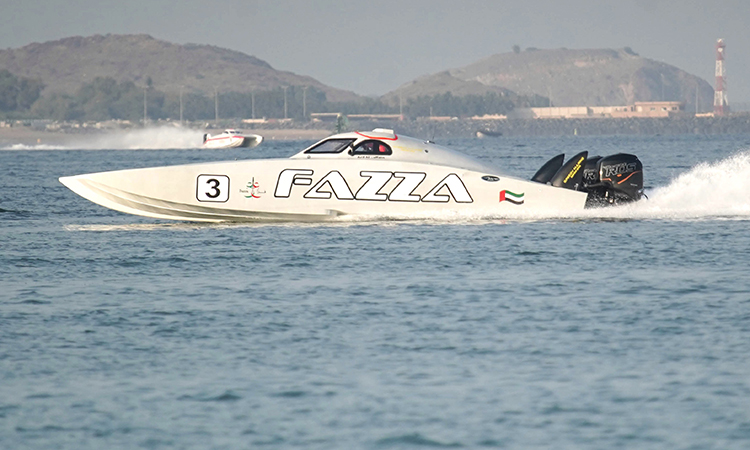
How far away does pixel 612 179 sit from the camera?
18.9m

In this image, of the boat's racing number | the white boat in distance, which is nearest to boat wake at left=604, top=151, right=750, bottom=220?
the boat's racing number

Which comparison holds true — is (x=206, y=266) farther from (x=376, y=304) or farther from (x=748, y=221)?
(x=748, y=221)

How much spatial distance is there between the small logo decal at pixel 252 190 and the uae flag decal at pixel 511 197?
4.37m

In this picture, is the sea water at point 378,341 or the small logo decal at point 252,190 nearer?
the sea water at point 378,341

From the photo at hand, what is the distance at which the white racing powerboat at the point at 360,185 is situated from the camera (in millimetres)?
18406

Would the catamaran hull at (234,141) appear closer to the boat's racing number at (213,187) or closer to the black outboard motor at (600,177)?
the boat's racing number at (213,187)

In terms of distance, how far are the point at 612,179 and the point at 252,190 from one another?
21.9 feet

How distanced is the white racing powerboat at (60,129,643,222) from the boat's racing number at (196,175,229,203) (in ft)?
0.06

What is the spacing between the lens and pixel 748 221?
1950 centimetres

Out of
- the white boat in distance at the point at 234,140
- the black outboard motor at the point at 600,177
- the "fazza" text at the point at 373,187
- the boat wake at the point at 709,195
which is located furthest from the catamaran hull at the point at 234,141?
the black outboard motor at the point at 600,177

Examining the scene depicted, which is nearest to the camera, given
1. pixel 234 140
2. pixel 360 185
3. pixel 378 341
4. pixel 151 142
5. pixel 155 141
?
pixel 378 341

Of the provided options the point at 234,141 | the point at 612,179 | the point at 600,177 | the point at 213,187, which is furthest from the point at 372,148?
the point at 234,141

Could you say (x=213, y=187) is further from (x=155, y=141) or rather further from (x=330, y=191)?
(x=155, y=141)

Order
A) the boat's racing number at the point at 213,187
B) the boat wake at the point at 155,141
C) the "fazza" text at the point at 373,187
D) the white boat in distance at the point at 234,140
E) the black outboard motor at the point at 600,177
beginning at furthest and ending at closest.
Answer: the boat wake at the point at 155,141
the white boat in distance at the point at 234,140
the black outboard motor at the point at 600,177
the boat's racing number at the point at 213,187
the "fazza" text at the point at 373,187
